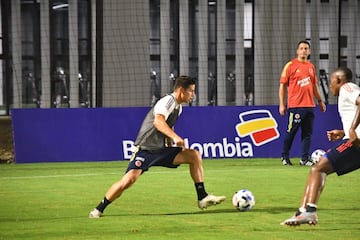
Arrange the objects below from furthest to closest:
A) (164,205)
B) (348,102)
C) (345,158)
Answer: (164,205) < (348,102) < (345,158)

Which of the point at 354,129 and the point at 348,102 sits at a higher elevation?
the point at 348,102

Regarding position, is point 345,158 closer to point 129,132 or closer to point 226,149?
point 129,132

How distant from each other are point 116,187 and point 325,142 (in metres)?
9.67

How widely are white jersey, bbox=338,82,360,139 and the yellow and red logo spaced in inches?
355

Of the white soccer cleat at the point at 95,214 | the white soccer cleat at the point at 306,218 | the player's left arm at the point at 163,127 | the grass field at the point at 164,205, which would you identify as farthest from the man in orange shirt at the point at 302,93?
the white soccer cleat at the point at 306,218

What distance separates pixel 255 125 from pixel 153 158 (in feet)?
27.3

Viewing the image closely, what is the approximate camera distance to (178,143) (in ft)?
31.9

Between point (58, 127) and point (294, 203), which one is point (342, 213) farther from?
point (58, 127)

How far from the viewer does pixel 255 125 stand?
18734 millimetres

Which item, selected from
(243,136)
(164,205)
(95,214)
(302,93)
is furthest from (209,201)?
(243,136)

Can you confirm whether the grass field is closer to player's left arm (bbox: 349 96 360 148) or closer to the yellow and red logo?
player's left arm (bbox: 349 96 360 148)

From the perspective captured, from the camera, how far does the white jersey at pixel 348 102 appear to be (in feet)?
31.0

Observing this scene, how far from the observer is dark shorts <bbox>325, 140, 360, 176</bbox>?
9367 mm

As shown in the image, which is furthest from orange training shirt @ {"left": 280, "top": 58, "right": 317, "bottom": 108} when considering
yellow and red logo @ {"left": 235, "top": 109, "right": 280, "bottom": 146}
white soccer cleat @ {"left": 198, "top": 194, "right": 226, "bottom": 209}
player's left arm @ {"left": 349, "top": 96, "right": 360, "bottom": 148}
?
player's left arm @ {"left": 349, "top": 96, "right": 360, "bottom": 148}
